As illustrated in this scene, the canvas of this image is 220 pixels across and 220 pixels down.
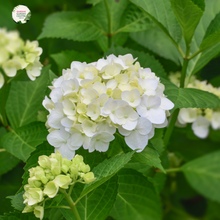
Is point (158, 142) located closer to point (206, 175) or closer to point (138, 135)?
point (138, 135)

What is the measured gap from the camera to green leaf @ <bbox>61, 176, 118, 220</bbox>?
58 cm

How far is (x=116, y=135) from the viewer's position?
2.00 feet

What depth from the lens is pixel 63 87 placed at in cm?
57

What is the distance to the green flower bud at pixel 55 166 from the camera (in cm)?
47

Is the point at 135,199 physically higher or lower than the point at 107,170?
lower

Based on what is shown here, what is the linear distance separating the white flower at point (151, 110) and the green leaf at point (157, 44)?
0.42 m

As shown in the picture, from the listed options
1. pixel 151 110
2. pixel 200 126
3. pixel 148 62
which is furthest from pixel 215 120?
pixel 151 110

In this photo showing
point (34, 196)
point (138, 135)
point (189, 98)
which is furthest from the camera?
point (189, 98)

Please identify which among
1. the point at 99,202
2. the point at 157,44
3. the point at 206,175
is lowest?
the point at 206,175

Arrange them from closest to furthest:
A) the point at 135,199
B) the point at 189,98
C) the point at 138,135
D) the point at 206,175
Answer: the point at 138,135, the point at 189,98, the point at 135,199, the point at 206,175

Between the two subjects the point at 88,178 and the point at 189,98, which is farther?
the point at 189,98

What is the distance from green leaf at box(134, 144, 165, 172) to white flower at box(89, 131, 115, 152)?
7 centimetres

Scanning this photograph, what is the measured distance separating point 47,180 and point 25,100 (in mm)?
463

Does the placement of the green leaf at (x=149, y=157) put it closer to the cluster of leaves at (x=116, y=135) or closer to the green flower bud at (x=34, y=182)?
the cluster of leaves at (x=116, y=135)
